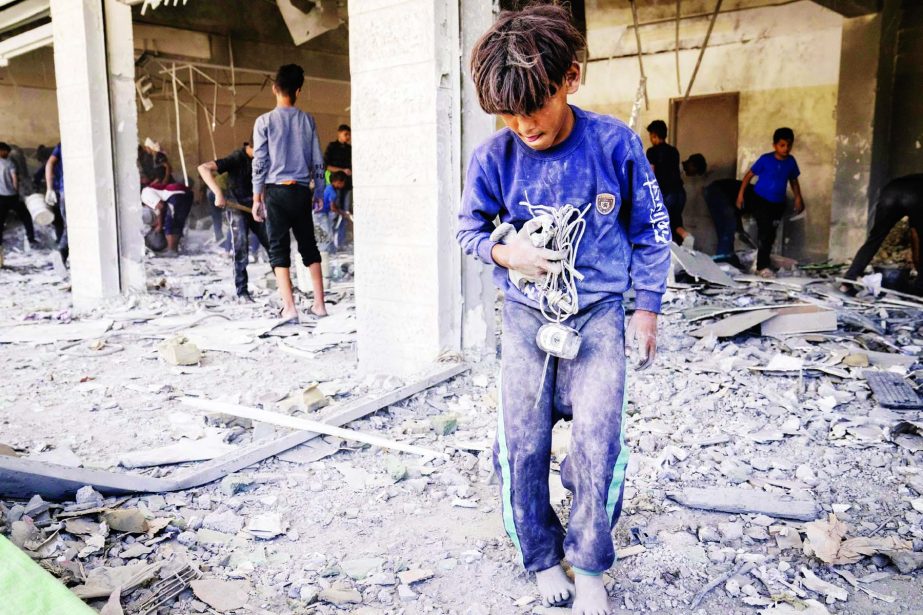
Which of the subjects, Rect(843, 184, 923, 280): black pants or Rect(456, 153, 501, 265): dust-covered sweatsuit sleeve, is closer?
Rect(456, 153, 501, 265): dust-covered sweatsuit sleeve

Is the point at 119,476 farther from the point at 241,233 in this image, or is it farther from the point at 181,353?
the point at 241,233

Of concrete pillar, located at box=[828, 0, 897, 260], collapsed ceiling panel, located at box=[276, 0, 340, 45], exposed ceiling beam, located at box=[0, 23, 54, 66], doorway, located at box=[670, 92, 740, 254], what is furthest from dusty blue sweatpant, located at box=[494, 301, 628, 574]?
doorway, located at box=[670, 92, 740, 254]

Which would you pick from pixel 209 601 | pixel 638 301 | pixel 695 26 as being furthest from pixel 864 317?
pixel 695 26

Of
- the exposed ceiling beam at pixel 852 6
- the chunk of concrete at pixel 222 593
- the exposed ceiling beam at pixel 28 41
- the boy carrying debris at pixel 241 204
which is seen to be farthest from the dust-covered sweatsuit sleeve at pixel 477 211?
the exposed ceiling beam at pixel 852 6

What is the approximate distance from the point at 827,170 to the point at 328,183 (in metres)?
7.55

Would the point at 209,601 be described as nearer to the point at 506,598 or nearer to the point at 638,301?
the point at 506,598

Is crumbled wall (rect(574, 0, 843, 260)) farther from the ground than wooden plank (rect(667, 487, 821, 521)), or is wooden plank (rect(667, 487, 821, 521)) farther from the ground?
crumbled wall (rect(574, 0, 843, 260))

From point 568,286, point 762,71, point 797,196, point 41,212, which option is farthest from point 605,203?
point 41,212

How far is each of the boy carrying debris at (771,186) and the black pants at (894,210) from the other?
2157 mm

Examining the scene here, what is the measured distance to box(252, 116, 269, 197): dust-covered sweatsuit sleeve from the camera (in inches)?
247

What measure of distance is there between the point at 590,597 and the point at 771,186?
327 inches

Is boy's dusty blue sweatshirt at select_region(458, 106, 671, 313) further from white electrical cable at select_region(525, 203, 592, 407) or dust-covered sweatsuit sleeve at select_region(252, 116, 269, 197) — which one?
dust-covered sweatsuit sleeve at select_region(252, 116, 269, 197)

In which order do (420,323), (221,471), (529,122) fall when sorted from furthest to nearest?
(420,323)
(221,471)
(529,122)

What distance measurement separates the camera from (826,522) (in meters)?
2.92
